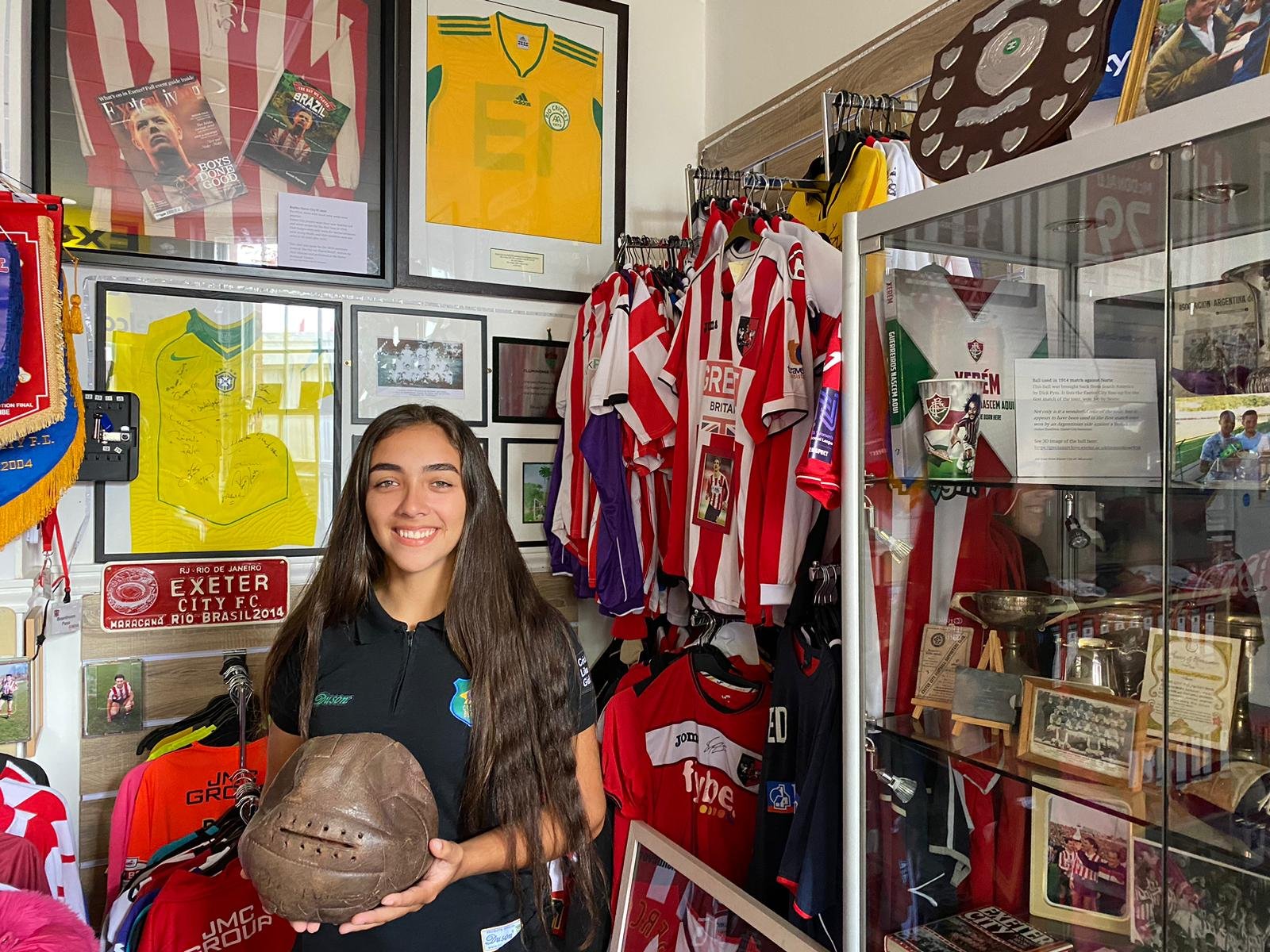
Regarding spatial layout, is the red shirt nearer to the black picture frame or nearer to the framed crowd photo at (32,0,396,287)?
the black picture frame

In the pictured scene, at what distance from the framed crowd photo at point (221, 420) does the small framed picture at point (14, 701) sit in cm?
32

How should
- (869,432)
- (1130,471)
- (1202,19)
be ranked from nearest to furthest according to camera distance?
(1202,19) → (1130,471) → (869,432)

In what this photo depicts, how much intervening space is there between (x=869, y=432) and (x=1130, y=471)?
439 millimetres

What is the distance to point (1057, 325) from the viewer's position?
1.42 m

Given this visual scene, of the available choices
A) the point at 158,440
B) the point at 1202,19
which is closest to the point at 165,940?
the point at 158,440

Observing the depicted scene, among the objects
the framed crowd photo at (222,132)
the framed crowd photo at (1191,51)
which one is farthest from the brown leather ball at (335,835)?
the framed crowd photo at (222,132)

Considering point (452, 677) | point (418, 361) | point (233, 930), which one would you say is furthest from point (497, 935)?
point (418, 361)

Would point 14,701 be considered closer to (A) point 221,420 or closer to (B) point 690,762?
(A) point 221,420

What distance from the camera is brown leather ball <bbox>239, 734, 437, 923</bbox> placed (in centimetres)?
115

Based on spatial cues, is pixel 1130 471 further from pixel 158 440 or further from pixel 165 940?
pixel 158 440

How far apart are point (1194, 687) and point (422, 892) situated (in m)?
1.08

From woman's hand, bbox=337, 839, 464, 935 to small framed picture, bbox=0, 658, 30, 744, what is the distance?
4.66ft

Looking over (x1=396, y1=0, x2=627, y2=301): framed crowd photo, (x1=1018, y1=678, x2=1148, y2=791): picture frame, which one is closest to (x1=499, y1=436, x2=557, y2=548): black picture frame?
(x1=396, y1=0, x2=627, y2=301): framed crowd photo

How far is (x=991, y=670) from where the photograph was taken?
1.50 meters
